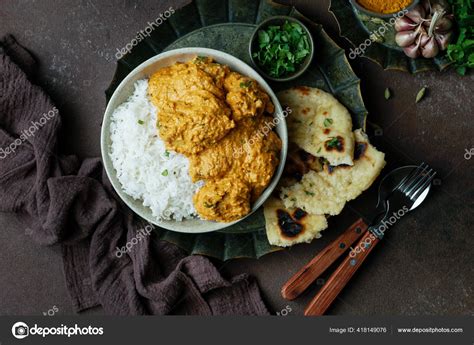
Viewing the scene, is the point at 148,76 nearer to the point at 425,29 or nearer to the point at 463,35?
the point at 425,29

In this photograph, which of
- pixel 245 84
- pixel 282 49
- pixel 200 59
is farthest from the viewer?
pixel 282 49

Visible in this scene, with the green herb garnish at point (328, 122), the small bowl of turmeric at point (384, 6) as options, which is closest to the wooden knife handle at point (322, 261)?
the green herb garnish at point (328, 122)

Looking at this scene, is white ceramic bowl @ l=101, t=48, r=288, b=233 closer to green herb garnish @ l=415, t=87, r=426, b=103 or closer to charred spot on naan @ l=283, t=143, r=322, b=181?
charred spot on naan @ l=283, t=143, r=322, b=181

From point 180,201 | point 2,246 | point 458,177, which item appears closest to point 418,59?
point 458,177

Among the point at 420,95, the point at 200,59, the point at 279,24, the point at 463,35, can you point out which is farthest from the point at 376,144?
the point at 200,59

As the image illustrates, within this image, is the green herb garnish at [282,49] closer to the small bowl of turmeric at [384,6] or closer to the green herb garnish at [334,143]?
the small bowl of turmeric at [384,6]

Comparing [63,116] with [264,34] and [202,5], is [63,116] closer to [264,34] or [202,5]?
[202,5]
